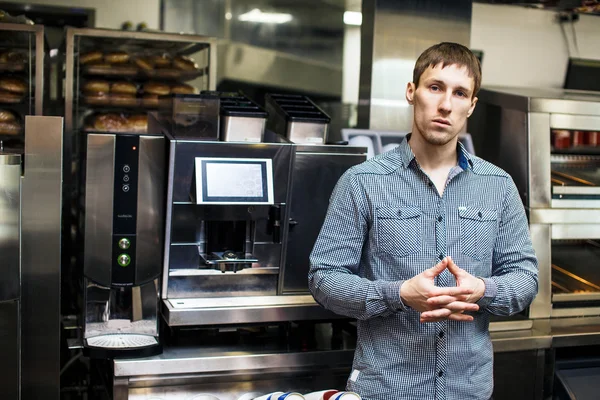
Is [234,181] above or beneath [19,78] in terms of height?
beneath

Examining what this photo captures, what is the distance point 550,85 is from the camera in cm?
579

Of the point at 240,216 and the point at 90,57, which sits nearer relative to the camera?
Answer: the point at 240,216

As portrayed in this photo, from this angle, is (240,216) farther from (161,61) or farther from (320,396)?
(161,61)

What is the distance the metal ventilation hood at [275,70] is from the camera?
7430mm

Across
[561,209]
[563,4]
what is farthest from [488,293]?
[563,4]

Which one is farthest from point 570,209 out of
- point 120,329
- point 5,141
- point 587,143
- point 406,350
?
point 5,141

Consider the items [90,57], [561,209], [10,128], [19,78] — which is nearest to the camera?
[561,209]

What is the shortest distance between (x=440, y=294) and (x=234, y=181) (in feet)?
3.12

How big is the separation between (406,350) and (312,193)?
842 millimetres

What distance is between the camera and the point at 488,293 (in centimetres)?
225

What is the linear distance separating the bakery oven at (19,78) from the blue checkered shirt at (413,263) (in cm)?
258

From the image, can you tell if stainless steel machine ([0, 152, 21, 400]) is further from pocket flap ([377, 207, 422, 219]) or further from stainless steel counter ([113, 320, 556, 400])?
pocket flap ([377, 207, 422, 219])

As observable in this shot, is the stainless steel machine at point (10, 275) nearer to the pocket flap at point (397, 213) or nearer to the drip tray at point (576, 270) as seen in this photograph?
the pocket flap at point (397, 213)

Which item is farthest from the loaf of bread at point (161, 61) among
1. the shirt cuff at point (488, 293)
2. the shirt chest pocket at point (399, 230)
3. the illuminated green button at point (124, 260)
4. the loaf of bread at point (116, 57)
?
the shirt cuff at point (488, 293)
